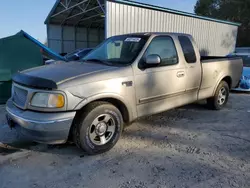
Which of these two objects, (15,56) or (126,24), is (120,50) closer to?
(15,56)

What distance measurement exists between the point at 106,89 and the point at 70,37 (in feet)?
85.7

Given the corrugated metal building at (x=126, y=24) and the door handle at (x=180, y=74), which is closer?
the door handle at (x=180, y=74)

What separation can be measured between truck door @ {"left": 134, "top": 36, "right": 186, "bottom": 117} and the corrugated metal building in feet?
19.7

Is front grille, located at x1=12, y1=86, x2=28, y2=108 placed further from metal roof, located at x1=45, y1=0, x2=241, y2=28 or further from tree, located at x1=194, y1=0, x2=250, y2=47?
tree, located at x1=194, y1=0, x2=250, y2=47

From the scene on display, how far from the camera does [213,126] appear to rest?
4.59 metres

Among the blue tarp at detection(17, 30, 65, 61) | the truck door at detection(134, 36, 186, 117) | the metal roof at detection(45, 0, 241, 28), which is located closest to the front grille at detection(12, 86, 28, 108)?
the truck door at detection(134, 36, 186, 117)

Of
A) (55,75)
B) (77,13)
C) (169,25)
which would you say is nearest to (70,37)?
(77,13)

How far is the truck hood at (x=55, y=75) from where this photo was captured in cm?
293

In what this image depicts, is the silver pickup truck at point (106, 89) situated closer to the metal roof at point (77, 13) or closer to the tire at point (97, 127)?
the tire at point (97, 127)

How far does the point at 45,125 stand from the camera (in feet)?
9.26

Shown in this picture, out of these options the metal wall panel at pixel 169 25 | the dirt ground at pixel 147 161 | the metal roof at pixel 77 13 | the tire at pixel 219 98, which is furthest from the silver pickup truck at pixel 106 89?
the metal roof at pixel 77 13

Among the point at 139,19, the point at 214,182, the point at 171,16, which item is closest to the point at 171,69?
the point at 214,182

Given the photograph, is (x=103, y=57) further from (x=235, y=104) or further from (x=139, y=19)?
(x=139, y=19)

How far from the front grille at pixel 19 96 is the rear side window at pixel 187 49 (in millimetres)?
3084
